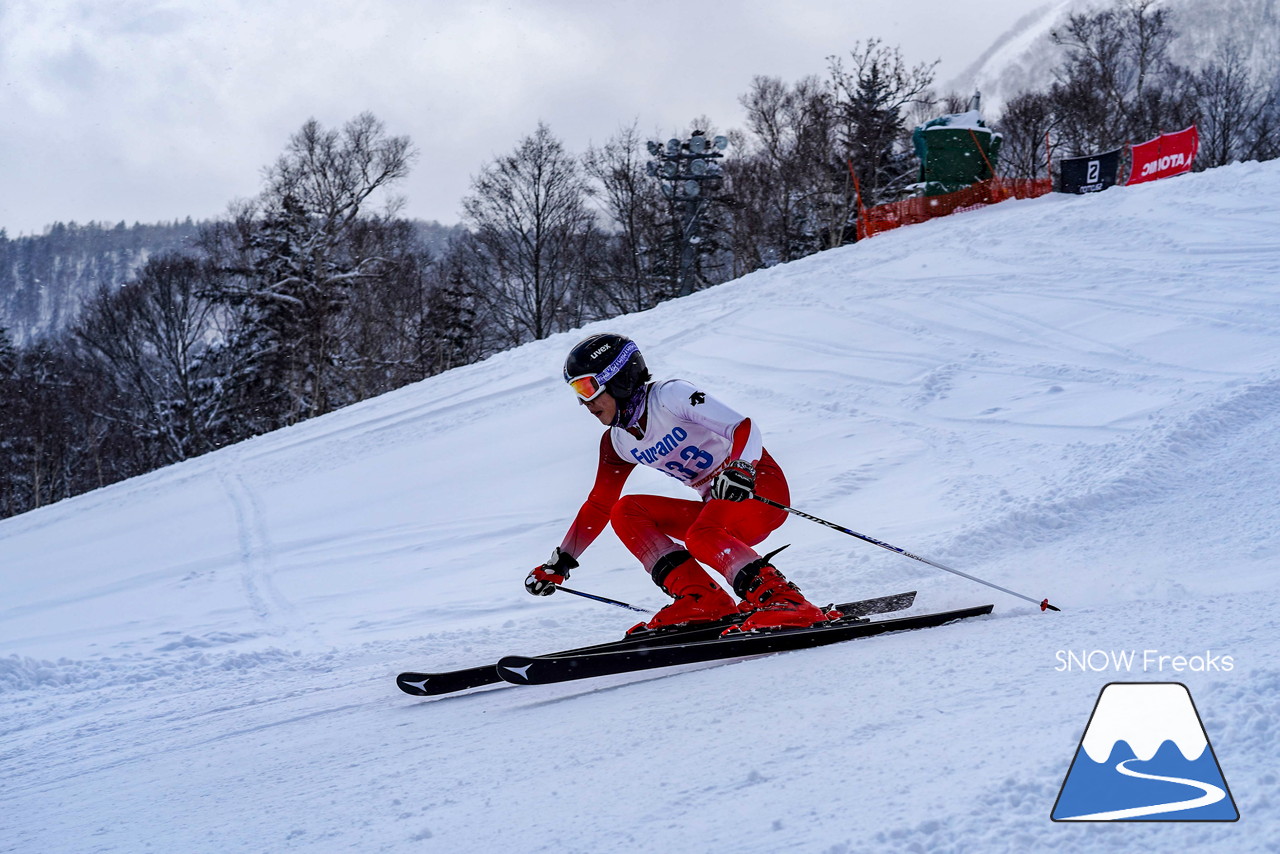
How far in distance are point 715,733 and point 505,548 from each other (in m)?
5.33

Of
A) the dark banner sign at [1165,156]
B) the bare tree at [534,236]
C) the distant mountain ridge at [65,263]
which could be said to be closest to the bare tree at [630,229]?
the bare tree at [534,236]

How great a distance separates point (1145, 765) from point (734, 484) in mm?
1943

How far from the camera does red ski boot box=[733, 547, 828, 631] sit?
12.5ft

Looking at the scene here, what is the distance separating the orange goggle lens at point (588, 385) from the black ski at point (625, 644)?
3.83ft

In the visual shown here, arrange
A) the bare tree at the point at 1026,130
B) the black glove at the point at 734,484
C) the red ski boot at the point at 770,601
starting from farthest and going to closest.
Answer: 1. the bare tree at the point at 1026,130
2. the red ski boot at the point at 770,601
3. the black glove at the point at 734,484

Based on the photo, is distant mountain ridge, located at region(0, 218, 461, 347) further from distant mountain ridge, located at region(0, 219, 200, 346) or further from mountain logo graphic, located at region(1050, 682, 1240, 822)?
mountain logo graphic, located at region(1050, 682, 1240, 822)

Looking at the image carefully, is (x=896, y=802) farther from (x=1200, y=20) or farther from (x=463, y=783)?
(x=1200, y=20)

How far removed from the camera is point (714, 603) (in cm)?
427

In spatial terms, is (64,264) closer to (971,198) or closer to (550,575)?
(971,198)

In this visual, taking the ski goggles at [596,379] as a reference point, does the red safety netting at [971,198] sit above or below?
above

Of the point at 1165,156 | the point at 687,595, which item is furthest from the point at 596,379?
the point at 1165,156

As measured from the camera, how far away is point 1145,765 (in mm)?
2006

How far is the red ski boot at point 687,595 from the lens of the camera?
4234 millimetres

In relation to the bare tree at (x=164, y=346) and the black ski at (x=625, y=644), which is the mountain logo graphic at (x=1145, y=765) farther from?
the bare tree at (x=164, y=346)
